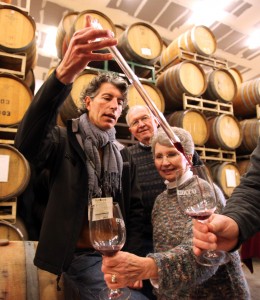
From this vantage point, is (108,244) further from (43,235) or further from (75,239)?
(43,235)

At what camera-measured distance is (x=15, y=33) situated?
3.51 m

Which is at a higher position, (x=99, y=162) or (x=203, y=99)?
(x=203, y=99)

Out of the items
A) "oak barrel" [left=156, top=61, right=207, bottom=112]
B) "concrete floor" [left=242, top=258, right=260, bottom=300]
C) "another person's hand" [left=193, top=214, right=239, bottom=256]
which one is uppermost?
"oak barrel" [left=156, top=61, right=207, bottom=112]

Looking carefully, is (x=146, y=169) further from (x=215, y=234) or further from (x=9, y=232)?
(x=215, y=234)

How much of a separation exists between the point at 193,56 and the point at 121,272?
523 centimetres

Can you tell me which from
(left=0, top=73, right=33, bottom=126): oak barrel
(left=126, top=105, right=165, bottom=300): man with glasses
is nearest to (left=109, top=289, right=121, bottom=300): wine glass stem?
(left=126, top=105, right=165, bottom=300): man with glasses

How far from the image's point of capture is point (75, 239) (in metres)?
1.65

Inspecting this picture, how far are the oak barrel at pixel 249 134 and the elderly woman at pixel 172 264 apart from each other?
4433 mm

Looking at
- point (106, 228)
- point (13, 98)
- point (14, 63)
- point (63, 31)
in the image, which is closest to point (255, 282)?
point (106, 228)

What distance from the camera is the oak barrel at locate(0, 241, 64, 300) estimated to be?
1.58m

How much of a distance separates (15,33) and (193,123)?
2.98m

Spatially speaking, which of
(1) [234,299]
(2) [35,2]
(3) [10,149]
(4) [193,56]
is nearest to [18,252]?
(1) [234,299]

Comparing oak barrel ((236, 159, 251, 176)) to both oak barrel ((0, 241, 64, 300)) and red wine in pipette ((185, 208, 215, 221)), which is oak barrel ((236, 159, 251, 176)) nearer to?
oak barrel ((0, 241, 64, 300))

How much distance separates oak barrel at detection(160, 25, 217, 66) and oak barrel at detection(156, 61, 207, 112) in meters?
0.50
